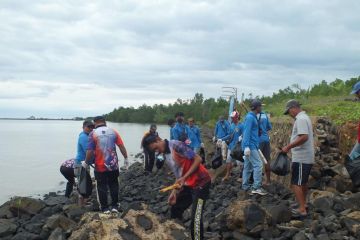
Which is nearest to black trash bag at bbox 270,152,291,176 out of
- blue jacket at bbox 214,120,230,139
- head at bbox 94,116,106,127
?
head at bbox 94,116,106,127

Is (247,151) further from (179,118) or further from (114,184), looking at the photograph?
(179,118)

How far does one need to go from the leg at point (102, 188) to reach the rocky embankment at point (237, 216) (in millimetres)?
547

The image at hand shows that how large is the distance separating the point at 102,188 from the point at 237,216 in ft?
10.3

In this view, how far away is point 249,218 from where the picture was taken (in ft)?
24.2

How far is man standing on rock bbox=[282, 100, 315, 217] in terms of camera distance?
7.68 metres

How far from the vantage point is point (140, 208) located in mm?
7535

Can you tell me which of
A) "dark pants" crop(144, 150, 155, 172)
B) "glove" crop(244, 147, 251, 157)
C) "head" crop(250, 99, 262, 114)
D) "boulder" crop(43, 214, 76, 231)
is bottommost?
"boulder" crop(43, 214, 76, 231)

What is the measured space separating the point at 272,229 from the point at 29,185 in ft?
65.3

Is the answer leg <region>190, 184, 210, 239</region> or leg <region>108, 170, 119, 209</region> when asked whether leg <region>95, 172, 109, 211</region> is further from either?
leg <region>190, 184, 210, 239</region>

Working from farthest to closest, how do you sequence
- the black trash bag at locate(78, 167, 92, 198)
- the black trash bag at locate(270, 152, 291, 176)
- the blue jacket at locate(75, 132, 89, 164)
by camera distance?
the blue jacket at locate(75, 132, 89, 164)
the black trash bag at locate(78, 167, 92, 198)
the black trash bag at locate(270, 152, 291, 176)

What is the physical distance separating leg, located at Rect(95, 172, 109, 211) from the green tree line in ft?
11.4

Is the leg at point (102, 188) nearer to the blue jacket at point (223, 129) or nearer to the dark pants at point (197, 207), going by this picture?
the dark pants at point (197, 207)

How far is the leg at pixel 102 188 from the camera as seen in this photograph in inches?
367

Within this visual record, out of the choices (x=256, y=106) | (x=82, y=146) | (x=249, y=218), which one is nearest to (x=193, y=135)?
(x=82, y=146)
